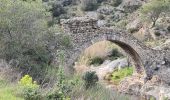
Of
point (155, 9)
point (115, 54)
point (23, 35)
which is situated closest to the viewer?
point (23, 35)

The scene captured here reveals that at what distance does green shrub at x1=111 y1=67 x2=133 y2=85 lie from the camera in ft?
106

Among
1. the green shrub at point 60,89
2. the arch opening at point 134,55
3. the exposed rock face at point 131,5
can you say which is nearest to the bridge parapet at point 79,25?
the arch opening at point 134,55

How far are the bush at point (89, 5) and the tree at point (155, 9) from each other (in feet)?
45.8

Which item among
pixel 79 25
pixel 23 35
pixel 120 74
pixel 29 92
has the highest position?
pixel 29 92

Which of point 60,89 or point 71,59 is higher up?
point 60,89

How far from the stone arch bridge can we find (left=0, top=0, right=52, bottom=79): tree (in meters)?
2.69

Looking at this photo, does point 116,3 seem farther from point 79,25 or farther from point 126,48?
point 79,25

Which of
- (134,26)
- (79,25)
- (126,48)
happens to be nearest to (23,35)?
(79,25)

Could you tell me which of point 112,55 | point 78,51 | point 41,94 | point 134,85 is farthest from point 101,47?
point 41,94

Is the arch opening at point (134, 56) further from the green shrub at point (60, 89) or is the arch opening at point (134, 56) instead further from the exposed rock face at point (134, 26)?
the exposed rock face at point (134, 26)

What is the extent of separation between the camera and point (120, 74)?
109ft

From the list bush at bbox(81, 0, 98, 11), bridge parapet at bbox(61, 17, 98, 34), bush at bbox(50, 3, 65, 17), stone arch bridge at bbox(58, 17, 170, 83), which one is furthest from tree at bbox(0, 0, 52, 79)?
bush at bbox(81, 0, 98, 11)

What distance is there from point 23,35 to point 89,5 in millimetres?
36031

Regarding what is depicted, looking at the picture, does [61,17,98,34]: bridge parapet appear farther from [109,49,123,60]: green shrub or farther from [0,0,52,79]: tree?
[109,49,123,60]: green shrub
